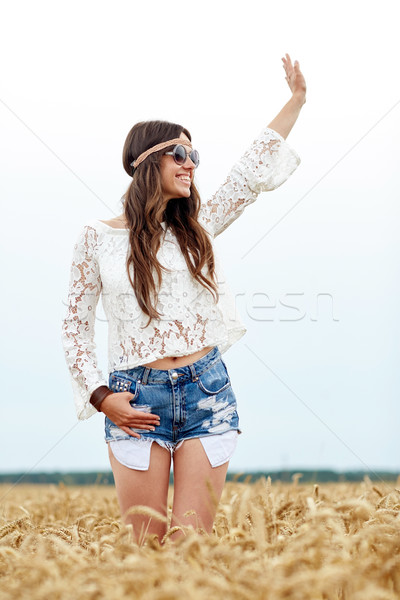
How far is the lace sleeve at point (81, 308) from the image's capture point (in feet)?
11.0

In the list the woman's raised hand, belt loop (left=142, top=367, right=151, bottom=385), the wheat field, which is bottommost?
the wheat field

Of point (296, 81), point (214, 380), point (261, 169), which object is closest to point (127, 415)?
point (214, 380)

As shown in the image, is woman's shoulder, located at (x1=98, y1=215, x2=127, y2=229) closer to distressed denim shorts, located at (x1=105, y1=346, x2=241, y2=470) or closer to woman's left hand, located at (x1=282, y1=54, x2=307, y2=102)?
distressed denim shorts, located at (x1=105, y1=346, x2=241, y2=470)

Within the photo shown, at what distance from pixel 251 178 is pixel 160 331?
3.06ft

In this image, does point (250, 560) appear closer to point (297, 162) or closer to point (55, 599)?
point (55, 599)

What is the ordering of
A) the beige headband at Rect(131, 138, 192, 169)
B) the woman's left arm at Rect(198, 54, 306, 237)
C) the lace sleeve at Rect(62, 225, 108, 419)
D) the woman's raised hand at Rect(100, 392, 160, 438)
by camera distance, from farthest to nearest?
the woman's left arm at Rect(198, 54, 306, 237), the beige headband at Rect(131, 138, 192, 169), the lace sleeve at Rect(62, 225, 108, 419), the woman's raised hand at Rect(100, 392, 160, 438)

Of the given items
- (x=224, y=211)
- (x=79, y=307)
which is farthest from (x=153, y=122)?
(x=79, y=307)

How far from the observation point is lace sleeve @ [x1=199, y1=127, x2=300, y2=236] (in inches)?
140

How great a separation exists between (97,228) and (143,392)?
→ 0.81m

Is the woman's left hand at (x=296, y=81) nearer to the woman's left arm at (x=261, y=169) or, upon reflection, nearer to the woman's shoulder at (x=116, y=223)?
the woman's left arm at (x=261, y=169)

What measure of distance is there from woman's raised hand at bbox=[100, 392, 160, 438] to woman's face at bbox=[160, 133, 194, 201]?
0.97 meters

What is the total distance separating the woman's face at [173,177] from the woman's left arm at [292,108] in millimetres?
568

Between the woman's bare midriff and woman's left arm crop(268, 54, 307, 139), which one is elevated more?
woman's left arm crop(268, 54, 307, 139)

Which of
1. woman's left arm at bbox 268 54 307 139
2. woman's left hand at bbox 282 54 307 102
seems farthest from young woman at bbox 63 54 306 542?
woman's left hand at bbox 282 54 307 102
